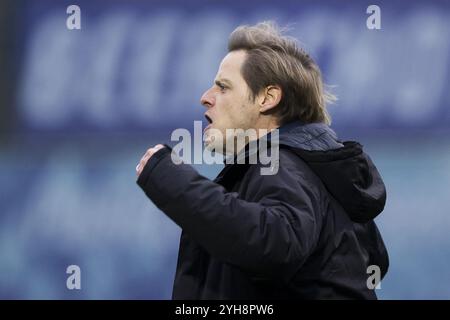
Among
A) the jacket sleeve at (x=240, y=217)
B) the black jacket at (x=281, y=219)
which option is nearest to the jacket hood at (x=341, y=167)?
the black jacket at (x=281, y=219)

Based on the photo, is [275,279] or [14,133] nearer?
[275,279]

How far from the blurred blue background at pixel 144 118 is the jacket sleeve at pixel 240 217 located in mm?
1523

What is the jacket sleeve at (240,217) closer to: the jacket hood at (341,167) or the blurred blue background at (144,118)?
the jacket hood at (341,167)

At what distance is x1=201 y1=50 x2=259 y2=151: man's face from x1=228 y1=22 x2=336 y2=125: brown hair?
0.02 m

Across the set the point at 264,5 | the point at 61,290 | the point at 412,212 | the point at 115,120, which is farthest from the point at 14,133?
the point at 412,212

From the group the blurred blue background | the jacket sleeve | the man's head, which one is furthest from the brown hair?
the blurred blue background

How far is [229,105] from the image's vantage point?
156cm

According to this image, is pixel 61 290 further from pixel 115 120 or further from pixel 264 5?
pixel 264 5

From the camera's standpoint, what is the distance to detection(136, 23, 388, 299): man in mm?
1256

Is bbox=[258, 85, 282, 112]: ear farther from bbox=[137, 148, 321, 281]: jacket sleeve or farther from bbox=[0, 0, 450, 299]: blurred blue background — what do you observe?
bbox=[0, 0, 450, 299]: blurred blue background

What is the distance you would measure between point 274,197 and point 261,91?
0.33m

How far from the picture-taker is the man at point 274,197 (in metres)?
1.26

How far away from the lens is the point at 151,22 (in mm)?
2885

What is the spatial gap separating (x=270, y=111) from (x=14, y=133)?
5.22 ft
